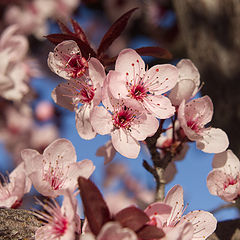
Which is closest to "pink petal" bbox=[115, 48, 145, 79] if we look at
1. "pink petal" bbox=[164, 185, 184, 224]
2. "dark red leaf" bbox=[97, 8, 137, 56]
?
"dark red leaf" bbox=[97, 8, 137, 56]

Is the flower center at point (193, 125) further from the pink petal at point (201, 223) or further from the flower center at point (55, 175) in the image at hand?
the flower center at point (55, 175)

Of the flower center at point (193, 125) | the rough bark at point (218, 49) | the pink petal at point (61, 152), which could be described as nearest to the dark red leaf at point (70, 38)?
the pink petal at point (61, 152)

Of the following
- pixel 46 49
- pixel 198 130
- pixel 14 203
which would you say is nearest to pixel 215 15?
pixel 198 130

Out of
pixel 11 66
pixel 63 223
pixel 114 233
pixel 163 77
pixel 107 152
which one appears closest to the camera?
pixel 114 233

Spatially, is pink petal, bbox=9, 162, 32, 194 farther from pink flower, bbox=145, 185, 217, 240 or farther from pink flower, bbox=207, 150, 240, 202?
pink flower, bbox=207, 150, 240, 202

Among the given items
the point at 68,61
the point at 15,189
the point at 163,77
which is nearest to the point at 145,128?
the point at 163,77

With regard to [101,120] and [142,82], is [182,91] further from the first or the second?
[101,120]
